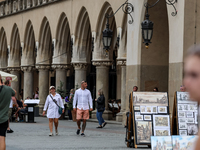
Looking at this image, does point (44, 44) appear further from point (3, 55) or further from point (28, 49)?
point (3, 55)

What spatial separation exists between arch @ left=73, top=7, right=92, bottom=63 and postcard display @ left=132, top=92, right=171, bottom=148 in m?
17.9

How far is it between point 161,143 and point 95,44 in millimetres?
20353

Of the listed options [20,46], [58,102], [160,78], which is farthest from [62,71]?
[58,102]

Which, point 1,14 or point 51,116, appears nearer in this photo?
point 51,116

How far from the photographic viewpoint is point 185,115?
36.8 ft

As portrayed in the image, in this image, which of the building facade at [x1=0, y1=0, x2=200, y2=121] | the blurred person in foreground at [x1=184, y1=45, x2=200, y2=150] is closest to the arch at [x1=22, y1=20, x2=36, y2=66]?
the building facade at [x1=0, y1=0, x2=200, y2=121]

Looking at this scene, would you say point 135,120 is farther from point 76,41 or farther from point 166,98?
point 76,41

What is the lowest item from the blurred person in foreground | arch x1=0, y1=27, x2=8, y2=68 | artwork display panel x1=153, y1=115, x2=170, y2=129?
artwork display panel x1=153, y1=115, x2=170, y2=129

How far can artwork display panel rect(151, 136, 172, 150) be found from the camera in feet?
24.2

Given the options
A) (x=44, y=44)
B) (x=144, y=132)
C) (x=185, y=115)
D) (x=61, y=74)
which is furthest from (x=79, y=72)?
(x=185, y=115)

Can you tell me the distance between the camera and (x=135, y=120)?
11898mm

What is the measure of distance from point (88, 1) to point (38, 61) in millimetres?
7597

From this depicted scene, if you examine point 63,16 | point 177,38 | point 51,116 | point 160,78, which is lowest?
point 51,116

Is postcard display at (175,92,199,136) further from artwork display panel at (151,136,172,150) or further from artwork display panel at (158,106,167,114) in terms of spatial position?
artwork display panel at (151,136,172,150)
